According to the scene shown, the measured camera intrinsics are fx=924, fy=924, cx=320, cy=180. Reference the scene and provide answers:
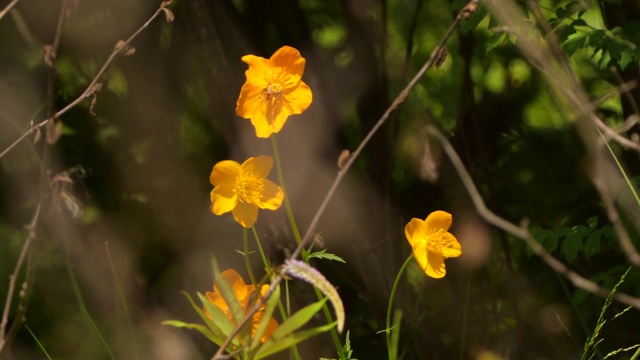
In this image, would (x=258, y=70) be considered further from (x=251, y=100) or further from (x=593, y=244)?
(x=593, y=244)

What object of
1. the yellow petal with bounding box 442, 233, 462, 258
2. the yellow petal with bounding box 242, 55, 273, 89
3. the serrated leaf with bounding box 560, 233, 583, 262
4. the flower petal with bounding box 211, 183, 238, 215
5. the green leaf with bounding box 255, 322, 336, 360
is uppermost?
the yellow petal with bounding box 242, 55, 273, 89

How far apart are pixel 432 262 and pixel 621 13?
1.07 meters

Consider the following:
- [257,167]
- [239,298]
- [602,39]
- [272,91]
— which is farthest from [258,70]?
[602,39]

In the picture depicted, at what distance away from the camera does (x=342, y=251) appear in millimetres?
2379

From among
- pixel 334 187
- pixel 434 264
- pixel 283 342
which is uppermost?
pixel 334 187

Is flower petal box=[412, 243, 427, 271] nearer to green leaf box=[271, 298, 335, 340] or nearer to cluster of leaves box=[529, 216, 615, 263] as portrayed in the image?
green leaf box=[271, 298, 335, 340]

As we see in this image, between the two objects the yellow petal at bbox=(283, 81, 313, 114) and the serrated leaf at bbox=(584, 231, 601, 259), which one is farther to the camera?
the serrated leaf at bbox=(584, 231, 601, 259)

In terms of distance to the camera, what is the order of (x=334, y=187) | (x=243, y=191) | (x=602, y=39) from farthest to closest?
(x=602, y=39) < (x=243, y=191) < (x=334, y=187)

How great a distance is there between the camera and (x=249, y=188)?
1437mm

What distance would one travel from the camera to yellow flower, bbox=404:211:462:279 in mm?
1468

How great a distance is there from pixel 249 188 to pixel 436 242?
309 millimetres

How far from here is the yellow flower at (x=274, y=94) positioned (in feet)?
4.79

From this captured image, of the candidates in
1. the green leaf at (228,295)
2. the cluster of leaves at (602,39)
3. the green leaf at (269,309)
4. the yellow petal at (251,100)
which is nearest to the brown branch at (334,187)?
the green leaf at (269,309)

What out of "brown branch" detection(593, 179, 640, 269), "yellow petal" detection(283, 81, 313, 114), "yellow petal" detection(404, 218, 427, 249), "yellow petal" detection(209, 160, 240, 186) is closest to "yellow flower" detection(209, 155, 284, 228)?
"yellow petal" detection(209, 160, 240, 186)
